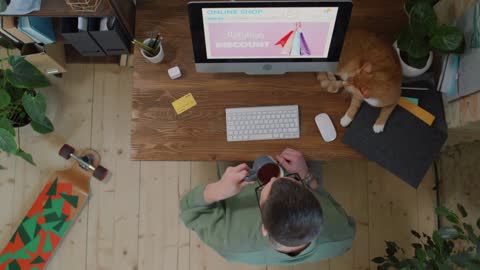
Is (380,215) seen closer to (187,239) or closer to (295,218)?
(187,239)

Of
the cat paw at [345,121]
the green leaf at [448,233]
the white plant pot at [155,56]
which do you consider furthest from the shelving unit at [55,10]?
the green leaf at [448,233]

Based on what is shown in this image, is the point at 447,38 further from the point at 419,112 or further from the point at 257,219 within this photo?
the point at 257,219

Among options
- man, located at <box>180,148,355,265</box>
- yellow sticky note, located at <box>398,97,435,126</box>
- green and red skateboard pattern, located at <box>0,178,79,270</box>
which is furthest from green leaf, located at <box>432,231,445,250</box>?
green and red skateboard pattern, located at <box>0,178,79,270</box>

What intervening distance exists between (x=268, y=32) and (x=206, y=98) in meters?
0.39

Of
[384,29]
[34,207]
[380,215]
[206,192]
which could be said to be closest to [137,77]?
[206,192]

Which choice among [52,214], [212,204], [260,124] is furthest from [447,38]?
[52,214]

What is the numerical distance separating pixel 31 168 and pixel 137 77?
3.61ft

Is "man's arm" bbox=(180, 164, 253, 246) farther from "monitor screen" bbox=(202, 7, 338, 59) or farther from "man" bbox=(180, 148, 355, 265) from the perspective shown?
"monitor screen" bbox=(202, 7, 338, 59)

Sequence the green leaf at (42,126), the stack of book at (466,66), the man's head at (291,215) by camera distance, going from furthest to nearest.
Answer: the green leaf at (42,126) < the stack of book at (466,66) < the man's head at (291,215)

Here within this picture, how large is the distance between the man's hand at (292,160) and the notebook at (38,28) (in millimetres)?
1213

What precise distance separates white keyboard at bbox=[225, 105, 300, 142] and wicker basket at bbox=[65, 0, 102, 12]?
627mm

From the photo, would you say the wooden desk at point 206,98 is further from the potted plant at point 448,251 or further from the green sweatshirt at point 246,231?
the potted plant at point 448,251

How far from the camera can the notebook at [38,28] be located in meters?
1.72

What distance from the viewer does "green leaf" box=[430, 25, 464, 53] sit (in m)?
1.26
